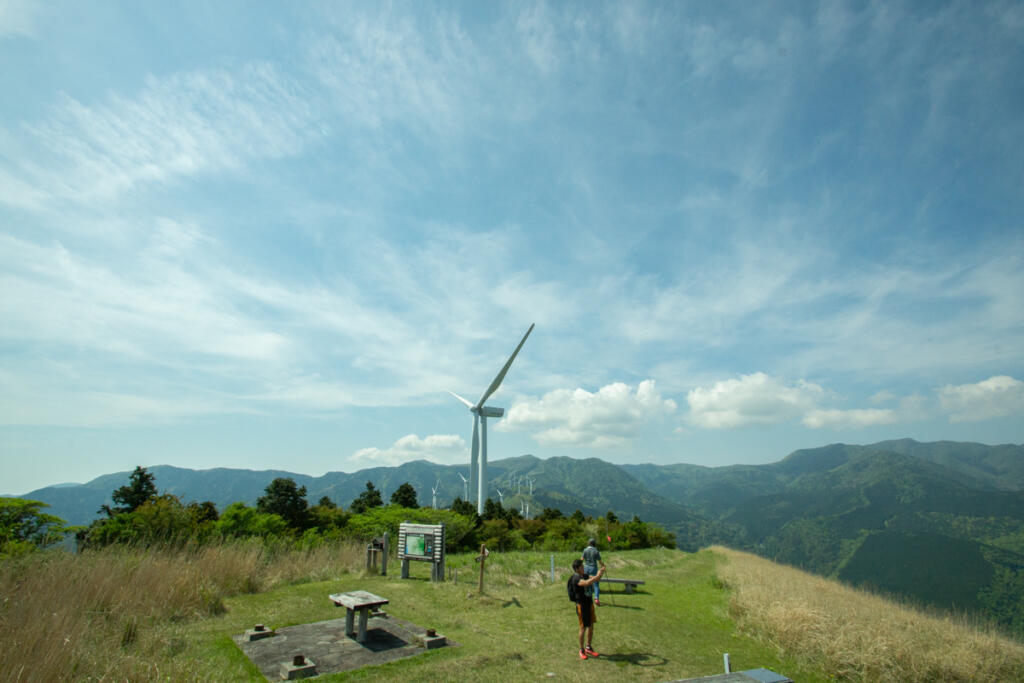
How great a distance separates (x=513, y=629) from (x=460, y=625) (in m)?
1.15

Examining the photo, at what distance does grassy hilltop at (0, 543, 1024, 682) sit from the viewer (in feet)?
22.6

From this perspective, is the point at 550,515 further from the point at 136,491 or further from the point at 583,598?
the point at 583,598

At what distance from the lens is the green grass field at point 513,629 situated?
8.40m

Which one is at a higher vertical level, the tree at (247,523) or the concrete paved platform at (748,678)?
the tree at (247,523)

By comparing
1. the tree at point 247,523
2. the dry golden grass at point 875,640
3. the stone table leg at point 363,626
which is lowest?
the dry golden grass at point 875,640

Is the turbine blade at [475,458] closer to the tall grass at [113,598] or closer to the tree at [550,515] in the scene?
the tree at [550,515]

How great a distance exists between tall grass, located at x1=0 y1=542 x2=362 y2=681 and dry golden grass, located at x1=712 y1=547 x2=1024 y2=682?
1163cm

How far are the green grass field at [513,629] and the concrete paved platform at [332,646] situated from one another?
266 mm

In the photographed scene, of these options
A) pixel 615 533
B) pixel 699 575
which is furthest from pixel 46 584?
pixel 615 533

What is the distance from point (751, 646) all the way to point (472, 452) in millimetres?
42300

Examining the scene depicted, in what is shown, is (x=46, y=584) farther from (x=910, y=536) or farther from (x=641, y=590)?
(x=910, y=536)

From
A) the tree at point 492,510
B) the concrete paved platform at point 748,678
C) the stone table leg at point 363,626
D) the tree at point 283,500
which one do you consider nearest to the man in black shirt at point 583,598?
the stone table leg at point 363,626

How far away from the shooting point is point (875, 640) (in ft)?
34.0

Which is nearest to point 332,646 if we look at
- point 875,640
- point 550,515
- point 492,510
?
point 875,640
